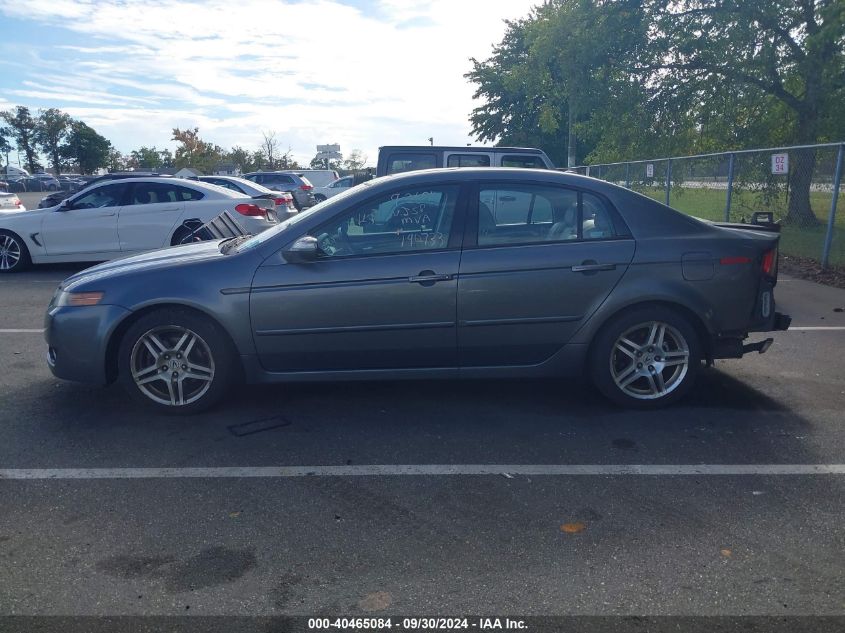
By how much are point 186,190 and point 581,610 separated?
10920 mm

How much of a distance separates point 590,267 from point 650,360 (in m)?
0.80

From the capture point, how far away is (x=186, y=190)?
12.4 metres

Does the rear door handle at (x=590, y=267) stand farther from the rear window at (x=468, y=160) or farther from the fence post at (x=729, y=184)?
the fence post at (x=729, y=184)

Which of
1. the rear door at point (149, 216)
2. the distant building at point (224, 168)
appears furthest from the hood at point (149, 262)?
the distant building at point (224, 168)

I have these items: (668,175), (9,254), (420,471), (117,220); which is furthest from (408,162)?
(420,471)

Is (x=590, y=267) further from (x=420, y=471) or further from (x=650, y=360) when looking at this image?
(x=420, y=471)

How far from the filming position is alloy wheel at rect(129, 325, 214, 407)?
5.12 m

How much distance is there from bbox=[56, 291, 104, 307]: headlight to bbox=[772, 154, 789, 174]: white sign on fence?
10.8 metres

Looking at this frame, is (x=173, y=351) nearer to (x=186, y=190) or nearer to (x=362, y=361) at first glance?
(x=362, y=361)

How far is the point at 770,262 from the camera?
17.4 feet

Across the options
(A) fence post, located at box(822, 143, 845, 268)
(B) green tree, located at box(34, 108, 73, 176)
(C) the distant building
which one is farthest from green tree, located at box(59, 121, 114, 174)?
(A) fence post, located at box(822, 143, 845, 268)

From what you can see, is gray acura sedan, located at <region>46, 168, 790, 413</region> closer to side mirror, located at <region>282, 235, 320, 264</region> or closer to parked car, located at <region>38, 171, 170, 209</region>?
side mirror, located at <region>282, 235, 320, 264</region>

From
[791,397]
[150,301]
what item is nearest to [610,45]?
[791,397]

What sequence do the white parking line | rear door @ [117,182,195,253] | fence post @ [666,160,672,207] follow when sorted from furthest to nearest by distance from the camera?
fence post @ [666,160,672,207]
rear door @ [117,182,195,253]
the white parking line
